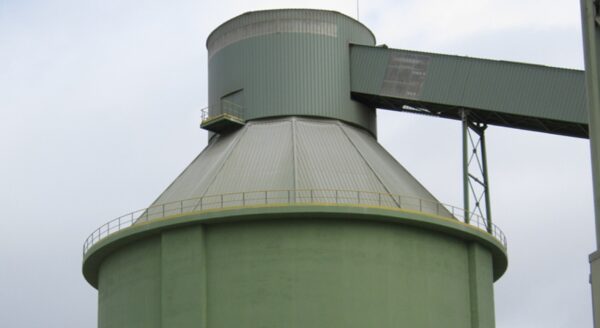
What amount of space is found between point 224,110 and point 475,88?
10.6 m

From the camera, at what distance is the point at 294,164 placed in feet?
137

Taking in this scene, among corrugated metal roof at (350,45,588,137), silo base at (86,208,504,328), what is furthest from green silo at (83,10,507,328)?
corrugated metal roof at (350,45,588,137)

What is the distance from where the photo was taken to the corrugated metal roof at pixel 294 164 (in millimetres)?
41188

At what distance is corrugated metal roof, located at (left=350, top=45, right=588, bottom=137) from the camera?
142ft

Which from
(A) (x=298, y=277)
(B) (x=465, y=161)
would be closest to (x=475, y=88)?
(B) (x=465, y=161)

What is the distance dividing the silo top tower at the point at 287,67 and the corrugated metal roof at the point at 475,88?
3.23 ft

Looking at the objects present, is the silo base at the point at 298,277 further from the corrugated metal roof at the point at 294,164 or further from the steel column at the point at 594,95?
the steel column at the point at 594,95

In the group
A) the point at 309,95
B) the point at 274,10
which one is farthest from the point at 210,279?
the point at 274,10

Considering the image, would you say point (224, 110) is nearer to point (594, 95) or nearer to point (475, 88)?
point (475, 88)

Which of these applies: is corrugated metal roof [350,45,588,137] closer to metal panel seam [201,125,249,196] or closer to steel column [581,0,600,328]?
metal panel seam [201,125,249,196]

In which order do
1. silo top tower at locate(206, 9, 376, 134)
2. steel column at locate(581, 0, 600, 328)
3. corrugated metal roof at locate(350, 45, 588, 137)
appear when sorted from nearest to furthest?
steel column at locate(581, 0, 600, 328)
corrugated metal roof at locate(350, 45, 588, 137)
silo top tower at locate(206, 9, 376, 134)

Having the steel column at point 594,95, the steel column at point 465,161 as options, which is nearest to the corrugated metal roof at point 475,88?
the steel column at point 465,161

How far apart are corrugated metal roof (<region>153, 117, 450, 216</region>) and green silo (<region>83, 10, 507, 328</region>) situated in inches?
2.9

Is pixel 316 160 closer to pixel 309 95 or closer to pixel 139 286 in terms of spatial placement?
pixel 309 95
